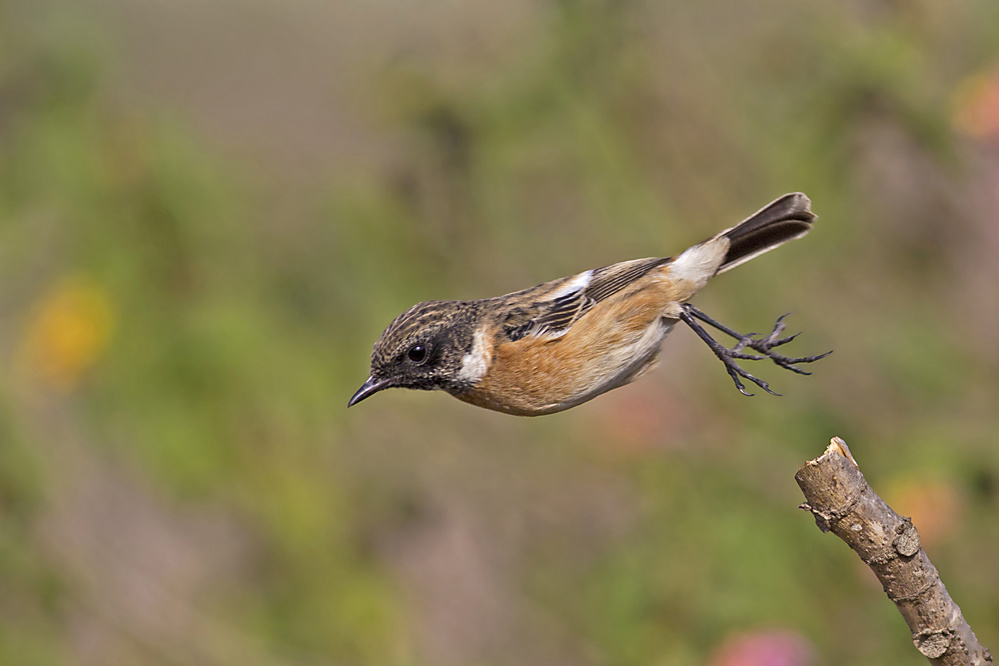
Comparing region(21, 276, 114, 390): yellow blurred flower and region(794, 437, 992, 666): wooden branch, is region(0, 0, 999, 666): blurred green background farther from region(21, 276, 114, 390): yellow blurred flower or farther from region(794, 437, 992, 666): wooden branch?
region(794, 437, 992, 666): wooden branch

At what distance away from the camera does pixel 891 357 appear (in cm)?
488

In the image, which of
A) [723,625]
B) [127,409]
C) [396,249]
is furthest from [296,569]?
[723,625]

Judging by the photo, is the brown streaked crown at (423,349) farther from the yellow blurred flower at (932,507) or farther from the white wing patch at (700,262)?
the yellow blurred flower at (932,507)

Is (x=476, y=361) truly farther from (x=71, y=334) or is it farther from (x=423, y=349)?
(x=71, y=334)

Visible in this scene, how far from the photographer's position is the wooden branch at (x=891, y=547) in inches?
68.1

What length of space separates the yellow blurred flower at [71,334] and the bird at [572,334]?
352 cm

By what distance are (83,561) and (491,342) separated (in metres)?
3.94

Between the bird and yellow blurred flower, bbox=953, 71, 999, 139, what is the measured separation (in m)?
2.26

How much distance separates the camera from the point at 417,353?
2230 millimetres

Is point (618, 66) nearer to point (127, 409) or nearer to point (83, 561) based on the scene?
point (127, 409)

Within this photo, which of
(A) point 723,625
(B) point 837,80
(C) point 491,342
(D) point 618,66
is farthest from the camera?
(D) point 618,66

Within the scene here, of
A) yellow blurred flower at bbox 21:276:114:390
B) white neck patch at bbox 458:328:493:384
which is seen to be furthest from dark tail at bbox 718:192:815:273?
yellow blurred flower at bbox 21:276:114:390

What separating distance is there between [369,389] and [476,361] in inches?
11.6

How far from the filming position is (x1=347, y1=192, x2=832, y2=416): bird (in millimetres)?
2201
